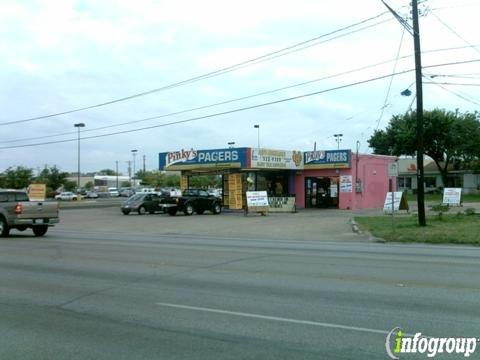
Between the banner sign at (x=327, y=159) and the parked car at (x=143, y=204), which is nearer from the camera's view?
the banner sign at (x=327, y=159)

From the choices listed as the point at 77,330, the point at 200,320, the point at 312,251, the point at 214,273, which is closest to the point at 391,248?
the point at 312,251

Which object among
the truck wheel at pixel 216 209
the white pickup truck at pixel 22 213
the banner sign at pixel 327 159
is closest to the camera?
the white pickup truck at pixel 22 213

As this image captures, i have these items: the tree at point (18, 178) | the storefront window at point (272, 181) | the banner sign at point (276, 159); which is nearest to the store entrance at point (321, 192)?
the storefront window at point (272, 181)

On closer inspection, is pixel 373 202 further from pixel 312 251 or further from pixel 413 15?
pixel 312 251

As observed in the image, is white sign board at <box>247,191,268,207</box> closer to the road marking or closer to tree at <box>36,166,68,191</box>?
the road marking

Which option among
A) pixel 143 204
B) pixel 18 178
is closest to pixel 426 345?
pixel 143 204

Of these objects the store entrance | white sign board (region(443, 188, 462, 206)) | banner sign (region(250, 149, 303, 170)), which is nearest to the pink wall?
the store entrance

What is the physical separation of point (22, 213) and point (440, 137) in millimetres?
56342

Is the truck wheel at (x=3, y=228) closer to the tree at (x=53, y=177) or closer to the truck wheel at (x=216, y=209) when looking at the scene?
the truck wheel at (x=216, y=209)

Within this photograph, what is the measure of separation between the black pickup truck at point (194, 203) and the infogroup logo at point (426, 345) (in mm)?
31537

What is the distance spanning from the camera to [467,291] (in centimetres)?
898

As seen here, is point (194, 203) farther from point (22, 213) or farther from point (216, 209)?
point (22, 213)

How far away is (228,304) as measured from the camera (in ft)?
26.6

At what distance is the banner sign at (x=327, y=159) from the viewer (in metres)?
40.1
